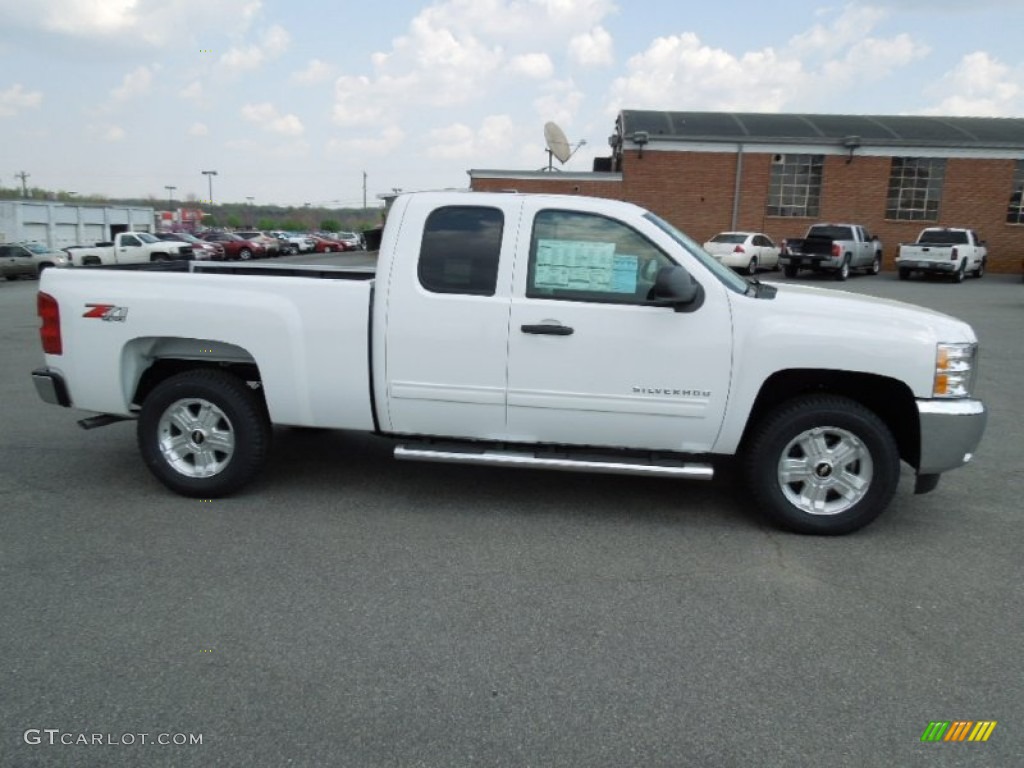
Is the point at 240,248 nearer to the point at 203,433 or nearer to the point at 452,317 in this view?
the point at 203,433

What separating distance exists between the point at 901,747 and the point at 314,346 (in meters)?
3.59

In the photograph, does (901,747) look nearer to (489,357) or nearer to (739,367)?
(739,367)

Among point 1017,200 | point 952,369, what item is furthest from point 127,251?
point 1017,200

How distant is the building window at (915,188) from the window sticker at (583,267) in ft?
102

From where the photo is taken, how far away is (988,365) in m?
10.4

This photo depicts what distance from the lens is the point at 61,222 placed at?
44719mm

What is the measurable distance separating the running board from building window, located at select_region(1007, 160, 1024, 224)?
32889 mm

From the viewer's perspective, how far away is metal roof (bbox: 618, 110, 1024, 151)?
99.7 feet

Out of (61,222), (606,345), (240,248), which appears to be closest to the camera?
(606,345)

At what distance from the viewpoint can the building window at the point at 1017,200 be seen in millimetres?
30109

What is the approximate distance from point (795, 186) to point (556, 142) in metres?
10.2

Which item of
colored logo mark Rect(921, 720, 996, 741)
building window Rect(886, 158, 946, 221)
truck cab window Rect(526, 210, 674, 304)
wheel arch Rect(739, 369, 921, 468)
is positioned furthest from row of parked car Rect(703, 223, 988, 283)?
colored logo mark Rect(921, 720, 996, 741)

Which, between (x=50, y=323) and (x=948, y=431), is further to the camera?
(x=50, y=323)

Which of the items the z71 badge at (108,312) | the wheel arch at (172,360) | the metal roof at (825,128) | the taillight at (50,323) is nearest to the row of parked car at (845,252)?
the metal roof at (825,128)
